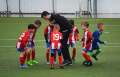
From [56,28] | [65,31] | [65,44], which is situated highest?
[56,28]

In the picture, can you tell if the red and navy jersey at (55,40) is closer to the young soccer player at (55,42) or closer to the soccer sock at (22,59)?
the young soccer player at (55,42)

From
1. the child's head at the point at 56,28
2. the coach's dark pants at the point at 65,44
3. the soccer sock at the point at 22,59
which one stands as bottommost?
the soccer sock at the point at 22,59

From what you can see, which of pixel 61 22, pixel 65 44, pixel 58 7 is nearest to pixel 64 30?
pixel 61 22

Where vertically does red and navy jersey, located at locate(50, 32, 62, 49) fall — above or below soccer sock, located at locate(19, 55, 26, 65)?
above

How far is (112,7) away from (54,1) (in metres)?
5.96

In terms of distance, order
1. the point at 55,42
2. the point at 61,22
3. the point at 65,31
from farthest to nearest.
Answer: the point at 65,31 < the point at 61,22 < the point at 55,42

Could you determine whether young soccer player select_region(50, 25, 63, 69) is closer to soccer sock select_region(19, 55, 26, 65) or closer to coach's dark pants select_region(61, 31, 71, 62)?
coach's dark pants select_region(61, 31, 71, 62)

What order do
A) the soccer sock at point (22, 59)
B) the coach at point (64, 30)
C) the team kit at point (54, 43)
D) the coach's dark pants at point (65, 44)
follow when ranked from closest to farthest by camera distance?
the team kit at point (54, 43) → the soccer sock at point (22, 59) → the coach at point (64, 30) → the coach's dark pants at point (65, 44)

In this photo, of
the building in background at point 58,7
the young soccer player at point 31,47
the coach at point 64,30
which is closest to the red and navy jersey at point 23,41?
the young soccer player at point 31,47

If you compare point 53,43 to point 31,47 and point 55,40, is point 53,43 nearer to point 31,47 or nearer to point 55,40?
point 55,40

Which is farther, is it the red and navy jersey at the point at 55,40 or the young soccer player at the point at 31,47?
the young soccer player at the point at 31,47

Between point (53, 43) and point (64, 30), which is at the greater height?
point (64, 30)

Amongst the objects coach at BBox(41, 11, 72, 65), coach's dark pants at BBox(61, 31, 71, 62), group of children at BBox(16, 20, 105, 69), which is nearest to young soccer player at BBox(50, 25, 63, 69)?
group of children at BBox(16, 20, 105, 69)

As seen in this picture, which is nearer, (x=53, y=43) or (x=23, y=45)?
(x=53, y=43)
